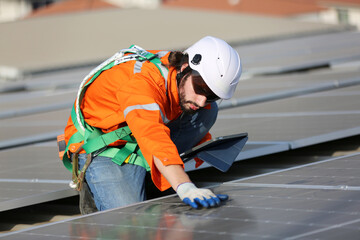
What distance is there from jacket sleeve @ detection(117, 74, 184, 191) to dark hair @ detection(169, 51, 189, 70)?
0.71 ft

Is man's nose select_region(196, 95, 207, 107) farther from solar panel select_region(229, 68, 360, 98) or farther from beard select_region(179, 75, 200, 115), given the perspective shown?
solar panel select_region(229, 68, 360, 98)

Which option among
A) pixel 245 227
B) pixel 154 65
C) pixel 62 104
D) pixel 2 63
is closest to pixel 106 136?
pixel 154 65

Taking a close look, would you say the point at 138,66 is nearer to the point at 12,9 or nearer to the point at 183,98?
the point at 183,98

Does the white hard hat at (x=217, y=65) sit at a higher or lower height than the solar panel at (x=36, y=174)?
higher

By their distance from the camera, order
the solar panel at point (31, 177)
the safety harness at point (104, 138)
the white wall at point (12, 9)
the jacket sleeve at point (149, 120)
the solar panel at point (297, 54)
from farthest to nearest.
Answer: the white wall at point (12, 9) < the solar panel at point (297, 54) < the solar panel at point (31, 177) < the safety harness at point (104, 138) < the jacket sleeve at point (149, 120)

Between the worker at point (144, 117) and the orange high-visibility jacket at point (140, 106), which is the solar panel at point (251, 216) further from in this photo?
the orange high-visibility jacket at point (140, 106)

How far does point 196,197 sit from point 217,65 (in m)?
1.08

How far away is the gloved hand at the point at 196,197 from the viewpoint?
417cm

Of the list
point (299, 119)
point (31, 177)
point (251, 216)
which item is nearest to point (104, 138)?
point (31, 177)

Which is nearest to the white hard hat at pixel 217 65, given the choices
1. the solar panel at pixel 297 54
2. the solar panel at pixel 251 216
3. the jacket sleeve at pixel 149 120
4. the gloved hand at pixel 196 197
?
the jacket sleeve at pixel 149 120

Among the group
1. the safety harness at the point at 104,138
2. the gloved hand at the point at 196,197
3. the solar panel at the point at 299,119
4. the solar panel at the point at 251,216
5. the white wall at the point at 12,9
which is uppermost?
the white wall at the point at 12,9

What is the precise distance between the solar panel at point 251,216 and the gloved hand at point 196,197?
0.05 meters

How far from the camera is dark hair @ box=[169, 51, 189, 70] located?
489 cm

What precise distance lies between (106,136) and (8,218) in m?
1.25
